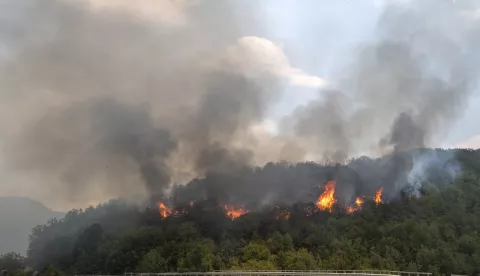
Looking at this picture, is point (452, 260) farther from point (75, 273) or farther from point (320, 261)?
point (75, 273)

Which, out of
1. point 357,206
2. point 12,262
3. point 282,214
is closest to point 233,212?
point 282,214

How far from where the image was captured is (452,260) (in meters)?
107

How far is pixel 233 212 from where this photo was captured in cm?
17300

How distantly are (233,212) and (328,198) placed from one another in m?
34.4

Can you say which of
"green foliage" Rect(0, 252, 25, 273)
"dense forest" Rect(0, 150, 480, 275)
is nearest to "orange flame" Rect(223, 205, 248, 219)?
"dense forest" Rect(0, 150, 480, 275)

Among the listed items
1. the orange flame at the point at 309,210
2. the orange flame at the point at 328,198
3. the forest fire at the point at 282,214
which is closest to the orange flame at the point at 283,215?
the forest fire at the point at 282,214

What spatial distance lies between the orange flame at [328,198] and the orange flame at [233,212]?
26.8 meters

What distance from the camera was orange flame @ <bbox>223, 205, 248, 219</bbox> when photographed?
170 m

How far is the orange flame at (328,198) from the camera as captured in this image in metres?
166

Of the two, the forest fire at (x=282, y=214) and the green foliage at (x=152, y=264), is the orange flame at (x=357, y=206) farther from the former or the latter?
A: the green foliage at (x=152, y=264)

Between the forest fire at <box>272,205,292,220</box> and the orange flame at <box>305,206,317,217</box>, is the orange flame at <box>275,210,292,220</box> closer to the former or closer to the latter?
the forest fire at <box>272,205,292,220</box>

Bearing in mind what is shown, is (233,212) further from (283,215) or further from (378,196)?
(378,196)

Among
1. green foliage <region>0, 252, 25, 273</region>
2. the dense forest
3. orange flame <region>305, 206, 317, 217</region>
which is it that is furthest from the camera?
green foliage <region>0, 252, 25, 273</region>

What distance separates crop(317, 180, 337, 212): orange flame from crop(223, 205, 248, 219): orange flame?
26800 millimetres
